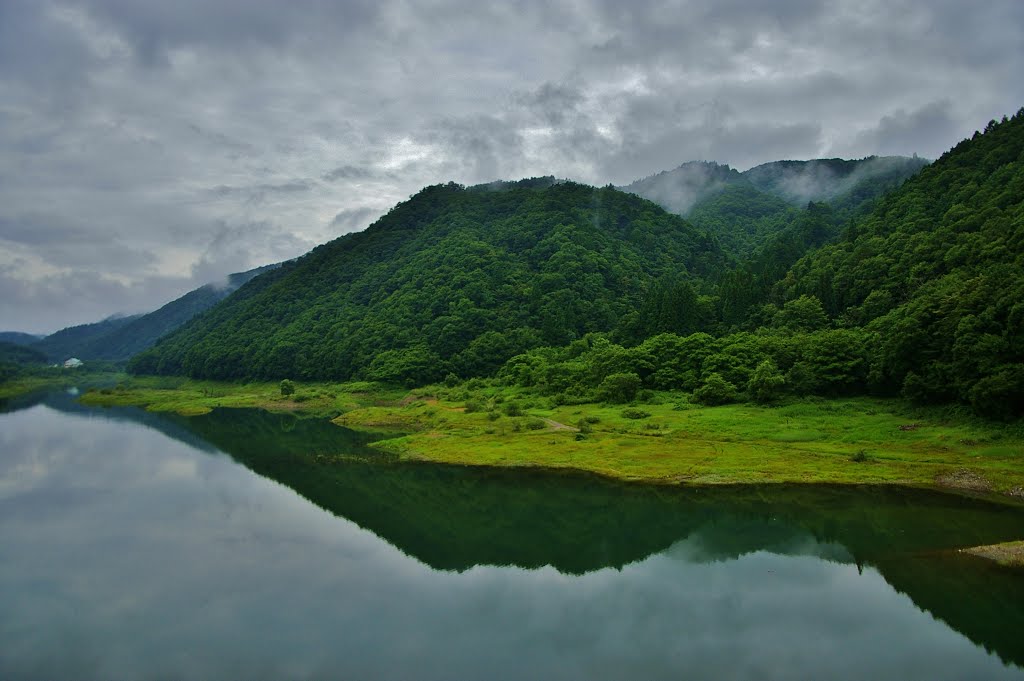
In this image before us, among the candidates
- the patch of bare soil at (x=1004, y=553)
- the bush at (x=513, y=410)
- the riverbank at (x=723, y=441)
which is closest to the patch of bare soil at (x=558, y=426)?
the riverbank at (x=723, y=441)

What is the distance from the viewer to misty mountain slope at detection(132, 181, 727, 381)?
415 feet

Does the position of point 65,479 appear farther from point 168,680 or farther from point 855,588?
point 855,588

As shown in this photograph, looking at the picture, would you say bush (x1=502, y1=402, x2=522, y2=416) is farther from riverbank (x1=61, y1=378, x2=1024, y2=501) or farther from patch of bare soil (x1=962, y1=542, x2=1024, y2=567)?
patch of bare soil (x1=962, y1=542, x2=1024, y2=567)

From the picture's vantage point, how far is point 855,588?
94.8ft

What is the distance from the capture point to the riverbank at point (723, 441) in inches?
1737

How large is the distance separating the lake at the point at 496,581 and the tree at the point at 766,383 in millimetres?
23350

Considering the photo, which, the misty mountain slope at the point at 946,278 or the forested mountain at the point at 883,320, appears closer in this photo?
the misty mountain slope at the point at 946,278

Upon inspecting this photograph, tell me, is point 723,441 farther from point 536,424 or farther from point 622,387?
point 622,387

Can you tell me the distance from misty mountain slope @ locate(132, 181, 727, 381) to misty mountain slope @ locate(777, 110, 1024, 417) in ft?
152

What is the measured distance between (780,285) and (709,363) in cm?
3470

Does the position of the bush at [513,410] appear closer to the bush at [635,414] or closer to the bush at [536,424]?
the bush at [536,424]

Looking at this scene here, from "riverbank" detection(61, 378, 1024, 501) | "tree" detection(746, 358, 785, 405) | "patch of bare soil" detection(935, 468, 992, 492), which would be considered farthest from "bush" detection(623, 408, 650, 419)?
"patch of bare soil" detection(935, 468, 992, 492)

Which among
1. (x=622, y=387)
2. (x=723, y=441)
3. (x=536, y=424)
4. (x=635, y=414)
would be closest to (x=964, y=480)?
(x=723, y=441)

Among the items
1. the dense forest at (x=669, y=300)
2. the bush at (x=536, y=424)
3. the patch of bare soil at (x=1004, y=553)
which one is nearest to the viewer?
the patch of bare soil at (x=1004, y=553)
